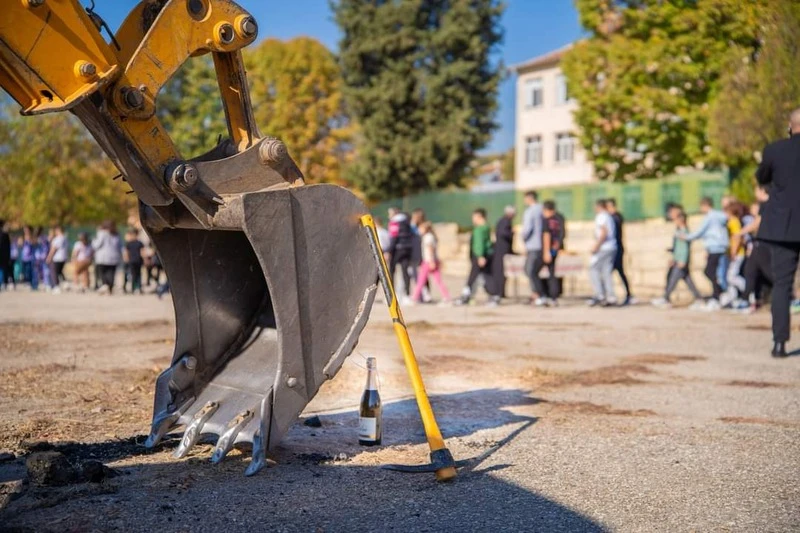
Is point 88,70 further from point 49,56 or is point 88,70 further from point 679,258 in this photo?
point 679,258

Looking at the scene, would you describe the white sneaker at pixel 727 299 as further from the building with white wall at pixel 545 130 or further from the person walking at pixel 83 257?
the building with white wall at pixel 545 130

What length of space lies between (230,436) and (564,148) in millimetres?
52851

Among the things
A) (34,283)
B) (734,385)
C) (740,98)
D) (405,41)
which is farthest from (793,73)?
(405,41)

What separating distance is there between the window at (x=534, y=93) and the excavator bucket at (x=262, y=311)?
53783 millimetres

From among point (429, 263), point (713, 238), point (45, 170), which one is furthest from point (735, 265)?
point (45, 170)

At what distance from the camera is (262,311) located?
6105 mm

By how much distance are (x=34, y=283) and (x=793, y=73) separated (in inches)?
853

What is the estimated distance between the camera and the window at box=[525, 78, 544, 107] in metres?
57.9

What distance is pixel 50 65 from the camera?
14.3 feet

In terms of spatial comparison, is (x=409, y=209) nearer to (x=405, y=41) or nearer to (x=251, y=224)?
(x=405, y=41)

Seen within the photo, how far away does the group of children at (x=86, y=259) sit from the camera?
924 inches

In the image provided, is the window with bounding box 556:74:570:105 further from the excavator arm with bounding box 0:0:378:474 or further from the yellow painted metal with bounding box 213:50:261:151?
the yellow painted metal with bounding box 213:50:261:151

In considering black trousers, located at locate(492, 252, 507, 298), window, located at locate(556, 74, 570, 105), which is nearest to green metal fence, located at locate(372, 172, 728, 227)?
black trousers, located at locate(492, 252, 507, 298)

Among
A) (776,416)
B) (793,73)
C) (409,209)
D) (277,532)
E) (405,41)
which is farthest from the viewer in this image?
(405,41)
